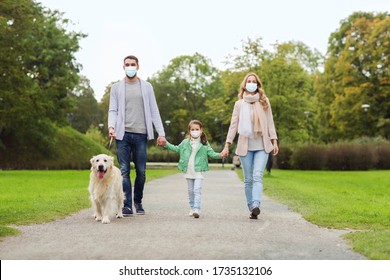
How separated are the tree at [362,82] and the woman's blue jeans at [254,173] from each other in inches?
1754

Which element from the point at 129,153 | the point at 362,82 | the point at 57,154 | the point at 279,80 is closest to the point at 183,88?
the point at 362,82

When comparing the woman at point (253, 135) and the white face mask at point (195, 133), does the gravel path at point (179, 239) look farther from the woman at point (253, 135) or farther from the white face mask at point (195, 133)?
the white face mask at point (195, 133)

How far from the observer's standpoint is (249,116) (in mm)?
9523

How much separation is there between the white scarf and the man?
1.29 meters

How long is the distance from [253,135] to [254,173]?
606mm

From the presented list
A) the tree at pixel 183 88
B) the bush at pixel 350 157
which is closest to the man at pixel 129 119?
the bush at pixel 350 157

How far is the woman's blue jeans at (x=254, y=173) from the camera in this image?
30.5 ft

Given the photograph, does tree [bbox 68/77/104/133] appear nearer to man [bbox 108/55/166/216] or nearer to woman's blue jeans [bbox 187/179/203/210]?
man [bbox 108/55/166/216]

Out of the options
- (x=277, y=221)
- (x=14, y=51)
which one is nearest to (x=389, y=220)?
(x=277, y=221)

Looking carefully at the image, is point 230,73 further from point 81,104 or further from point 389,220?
point 81,104

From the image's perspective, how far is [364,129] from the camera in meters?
54.7

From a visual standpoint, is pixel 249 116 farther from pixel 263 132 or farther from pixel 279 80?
pixel 279 80

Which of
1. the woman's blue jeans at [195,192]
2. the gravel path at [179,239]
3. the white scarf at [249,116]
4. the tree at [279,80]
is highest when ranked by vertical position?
the tree at [279,80]
